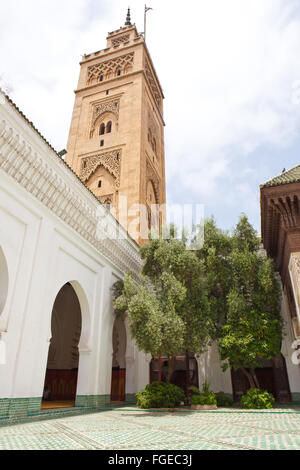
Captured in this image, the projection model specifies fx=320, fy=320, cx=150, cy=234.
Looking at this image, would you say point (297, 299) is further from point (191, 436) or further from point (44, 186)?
point (44, 186)

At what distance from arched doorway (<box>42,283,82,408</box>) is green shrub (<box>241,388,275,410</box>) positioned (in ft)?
15.8

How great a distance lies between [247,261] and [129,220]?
16.7ft

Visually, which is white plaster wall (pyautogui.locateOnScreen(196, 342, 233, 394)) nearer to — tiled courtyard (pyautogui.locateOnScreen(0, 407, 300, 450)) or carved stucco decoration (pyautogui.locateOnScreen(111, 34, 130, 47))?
tiled courtyard (pyautogui.locateOnScreen(0, 407, 300, 450))

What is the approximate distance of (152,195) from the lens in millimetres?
14859

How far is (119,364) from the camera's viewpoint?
9336 millimetres

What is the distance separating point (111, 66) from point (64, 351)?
14453 millimetres

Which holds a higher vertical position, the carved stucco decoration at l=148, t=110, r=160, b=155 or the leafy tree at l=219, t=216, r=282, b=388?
the carved stucco decoration at l=148, t=110, r=160, b=155

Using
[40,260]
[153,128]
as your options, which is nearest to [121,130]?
[153,128]

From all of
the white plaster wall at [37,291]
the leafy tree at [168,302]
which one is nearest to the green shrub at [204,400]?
the leafy tree at [168,302]

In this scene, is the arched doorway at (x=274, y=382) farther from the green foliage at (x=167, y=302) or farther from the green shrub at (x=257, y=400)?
the green foliage at (x=167, y=302)

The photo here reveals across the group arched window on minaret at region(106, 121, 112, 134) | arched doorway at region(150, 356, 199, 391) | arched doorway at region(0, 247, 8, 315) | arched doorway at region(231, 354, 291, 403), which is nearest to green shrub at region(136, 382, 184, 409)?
arched doorway at region(150, 356, 199, 391)

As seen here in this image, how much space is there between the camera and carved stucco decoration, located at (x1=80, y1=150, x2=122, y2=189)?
13461mm

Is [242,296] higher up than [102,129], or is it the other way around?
[102,129]

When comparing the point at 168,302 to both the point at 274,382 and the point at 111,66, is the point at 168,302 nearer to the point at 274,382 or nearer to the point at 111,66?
the point at 274,382
